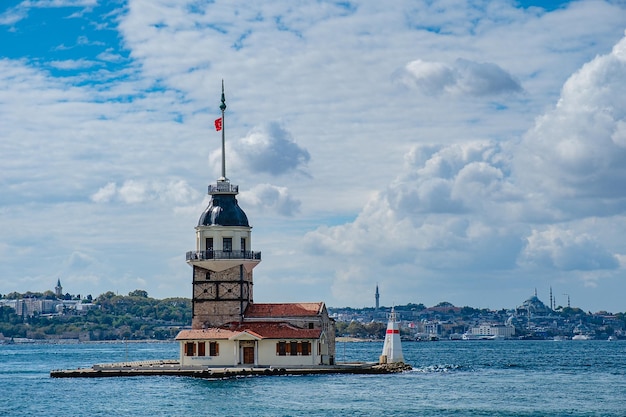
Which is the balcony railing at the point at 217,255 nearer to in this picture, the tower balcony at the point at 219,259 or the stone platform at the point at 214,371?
the tower balcony at the point at 219,259

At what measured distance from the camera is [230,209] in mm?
84000

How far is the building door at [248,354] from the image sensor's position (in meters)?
80.6

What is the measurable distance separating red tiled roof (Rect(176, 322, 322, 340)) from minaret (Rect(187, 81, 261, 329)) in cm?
122

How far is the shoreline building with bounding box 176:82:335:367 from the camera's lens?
8006cm

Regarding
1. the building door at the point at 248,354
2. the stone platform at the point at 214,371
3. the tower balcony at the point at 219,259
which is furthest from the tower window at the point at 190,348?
the tower balcony at the point at 219,259

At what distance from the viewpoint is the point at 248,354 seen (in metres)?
80.6

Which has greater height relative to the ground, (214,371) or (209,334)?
(209,334)

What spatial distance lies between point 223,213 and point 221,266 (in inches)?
139

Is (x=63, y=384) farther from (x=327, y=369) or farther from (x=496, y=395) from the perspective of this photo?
(x=496, y=395)

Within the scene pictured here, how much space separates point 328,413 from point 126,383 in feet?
66.7

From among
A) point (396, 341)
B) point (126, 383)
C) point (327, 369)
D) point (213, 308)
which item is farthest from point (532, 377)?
point (126, 383)

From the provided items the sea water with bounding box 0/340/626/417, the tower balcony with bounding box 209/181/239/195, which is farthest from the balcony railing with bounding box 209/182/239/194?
the sea water with bounding box 0/340/626/417

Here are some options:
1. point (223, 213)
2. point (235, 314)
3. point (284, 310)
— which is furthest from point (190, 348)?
point (223, 213)

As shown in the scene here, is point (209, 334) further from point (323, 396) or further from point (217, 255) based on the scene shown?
point (323, 396)
